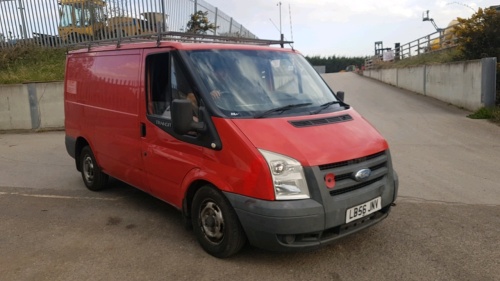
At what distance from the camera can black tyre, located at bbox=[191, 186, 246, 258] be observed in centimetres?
361

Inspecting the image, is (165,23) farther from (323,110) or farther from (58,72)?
(323,110)

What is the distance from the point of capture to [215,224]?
381 cm

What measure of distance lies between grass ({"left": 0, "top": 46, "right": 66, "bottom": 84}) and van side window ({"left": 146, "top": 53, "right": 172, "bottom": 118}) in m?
10.0

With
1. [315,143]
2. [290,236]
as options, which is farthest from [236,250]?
[315,143]

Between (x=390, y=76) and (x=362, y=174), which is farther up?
(x=390, y=76)

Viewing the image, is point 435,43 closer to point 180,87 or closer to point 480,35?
point 480,35

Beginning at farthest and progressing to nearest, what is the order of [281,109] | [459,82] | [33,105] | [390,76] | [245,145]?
[390,76]
[459,82]
[33,105]
[281,109]
[245,145]

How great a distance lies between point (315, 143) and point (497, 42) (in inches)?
525

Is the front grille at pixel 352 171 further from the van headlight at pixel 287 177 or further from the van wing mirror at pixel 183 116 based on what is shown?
the van wing mirror at pixel 183 116

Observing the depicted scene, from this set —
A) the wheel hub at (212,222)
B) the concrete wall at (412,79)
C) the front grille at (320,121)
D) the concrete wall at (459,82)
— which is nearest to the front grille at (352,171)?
the front grille at (320,121)

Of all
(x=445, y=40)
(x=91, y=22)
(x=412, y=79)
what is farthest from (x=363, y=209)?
(x=445, y=40)

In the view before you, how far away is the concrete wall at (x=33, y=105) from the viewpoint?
12.6 m

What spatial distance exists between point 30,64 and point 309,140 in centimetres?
1438

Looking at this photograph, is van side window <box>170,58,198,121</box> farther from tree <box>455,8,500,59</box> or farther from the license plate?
tree <box>455,8,500,59</box>
